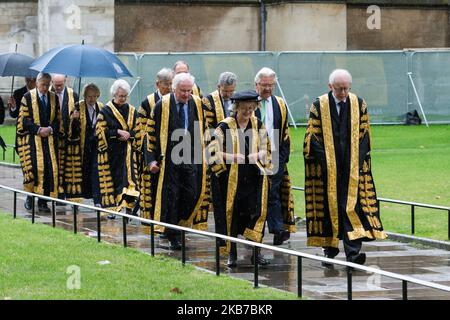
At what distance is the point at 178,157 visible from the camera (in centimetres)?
1500

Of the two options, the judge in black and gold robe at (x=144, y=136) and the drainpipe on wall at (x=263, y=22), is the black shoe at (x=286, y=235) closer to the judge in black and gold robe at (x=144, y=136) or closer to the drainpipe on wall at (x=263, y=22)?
the judge in black and gold robe at (x=144, y=136)

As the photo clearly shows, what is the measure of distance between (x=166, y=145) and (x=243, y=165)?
5.71ft

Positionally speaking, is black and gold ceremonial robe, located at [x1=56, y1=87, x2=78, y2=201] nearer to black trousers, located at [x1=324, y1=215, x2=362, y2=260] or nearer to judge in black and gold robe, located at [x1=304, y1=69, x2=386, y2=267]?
judge in black and gold robe, located at [x1=304, y1=69, x2=386, y2=267]

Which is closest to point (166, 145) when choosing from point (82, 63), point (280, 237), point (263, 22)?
point (280, 237)

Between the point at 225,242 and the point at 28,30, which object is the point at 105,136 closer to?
the point at 225,242

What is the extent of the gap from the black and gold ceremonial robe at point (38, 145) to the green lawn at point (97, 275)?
15.2ft

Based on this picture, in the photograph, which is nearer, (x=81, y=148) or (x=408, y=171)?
(x=81, y=148)

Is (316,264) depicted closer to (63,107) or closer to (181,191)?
(181,191)

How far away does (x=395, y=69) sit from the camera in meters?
36.5

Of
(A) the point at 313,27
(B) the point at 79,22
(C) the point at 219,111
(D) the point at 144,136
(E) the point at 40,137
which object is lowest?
(E) the point at 40,137

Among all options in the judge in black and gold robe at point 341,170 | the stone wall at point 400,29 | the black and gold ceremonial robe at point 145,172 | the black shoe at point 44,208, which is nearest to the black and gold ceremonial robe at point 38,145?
the black shoe at point 44,208

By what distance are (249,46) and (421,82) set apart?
7526 millimetres

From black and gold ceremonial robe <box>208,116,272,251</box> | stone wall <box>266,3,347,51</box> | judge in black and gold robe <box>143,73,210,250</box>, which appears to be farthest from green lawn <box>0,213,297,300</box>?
stone wall <box>266,3,347,51</box>

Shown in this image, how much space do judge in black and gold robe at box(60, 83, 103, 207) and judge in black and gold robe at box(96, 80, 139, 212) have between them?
23.8 inches
